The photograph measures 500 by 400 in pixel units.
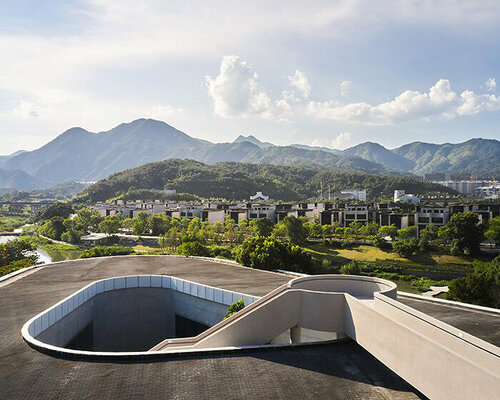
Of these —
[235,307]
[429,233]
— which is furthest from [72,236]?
[235,307]

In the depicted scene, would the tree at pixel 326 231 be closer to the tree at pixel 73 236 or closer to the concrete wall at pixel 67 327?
the tree at pixel 73 236

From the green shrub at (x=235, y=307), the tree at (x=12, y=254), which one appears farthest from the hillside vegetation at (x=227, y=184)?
the green shrub at (x=235, y=307)

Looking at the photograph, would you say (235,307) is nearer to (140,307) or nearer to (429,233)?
(140,307)

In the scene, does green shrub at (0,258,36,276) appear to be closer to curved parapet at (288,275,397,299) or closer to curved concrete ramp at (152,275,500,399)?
curved concrete ramp at (152,275,500,399)

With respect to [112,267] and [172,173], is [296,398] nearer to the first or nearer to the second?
[112,267]

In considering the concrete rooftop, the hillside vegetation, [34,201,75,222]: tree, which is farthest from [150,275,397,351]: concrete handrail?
the hillside vegetation

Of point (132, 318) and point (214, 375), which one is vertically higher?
point (214, 375)
